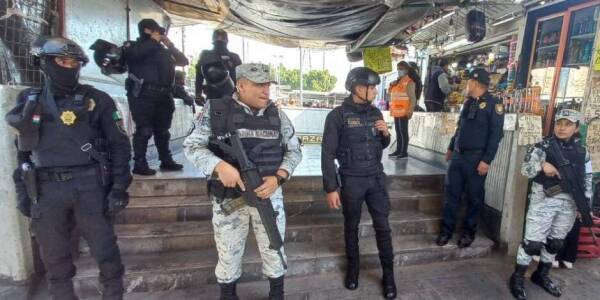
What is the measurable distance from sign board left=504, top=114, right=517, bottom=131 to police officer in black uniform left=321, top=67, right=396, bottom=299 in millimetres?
1674

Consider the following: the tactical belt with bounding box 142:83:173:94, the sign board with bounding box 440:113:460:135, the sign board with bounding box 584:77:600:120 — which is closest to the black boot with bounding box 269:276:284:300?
the tactical belt with bounding box 142:83:173:94

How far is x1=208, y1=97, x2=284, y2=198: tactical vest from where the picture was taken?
6.77 feet

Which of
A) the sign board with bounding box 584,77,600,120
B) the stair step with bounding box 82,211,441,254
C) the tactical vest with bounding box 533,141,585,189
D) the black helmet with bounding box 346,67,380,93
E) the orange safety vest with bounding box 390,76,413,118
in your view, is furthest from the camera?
the orange safety vest with bounding box 390,76,413,118

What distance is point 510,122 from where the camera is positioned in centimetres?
328

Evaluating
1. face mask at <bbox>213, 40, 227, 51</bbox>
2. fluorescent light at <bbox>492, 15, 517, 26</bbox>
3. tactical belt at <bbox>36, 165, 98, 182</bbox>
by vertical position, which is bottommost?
tactical belt at <bbox>36, 165, 98, 182</bbox>

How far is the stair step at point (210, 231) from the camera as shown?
295 cm

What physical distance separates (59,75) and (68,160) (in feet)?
1.87

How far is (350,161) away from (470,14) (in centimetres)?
416

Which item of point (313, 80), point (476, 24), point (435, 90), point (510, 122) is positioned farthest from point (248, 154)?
point (313, 80)

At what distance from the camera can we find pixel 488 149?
299cm

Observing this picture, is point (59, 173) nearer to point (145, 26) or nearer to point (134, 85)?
point (134, 85)

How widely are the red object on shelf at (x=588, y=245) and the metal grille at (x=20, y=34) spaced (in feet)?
19.4

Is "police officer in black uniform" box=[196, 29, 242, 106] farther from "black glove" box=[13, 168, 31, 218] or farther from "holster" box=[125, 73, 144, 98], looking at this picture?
"black glove" box=[13, 168, 31, 218]

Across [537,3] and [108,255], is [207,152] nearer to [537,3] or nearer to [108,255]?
[108,255]
